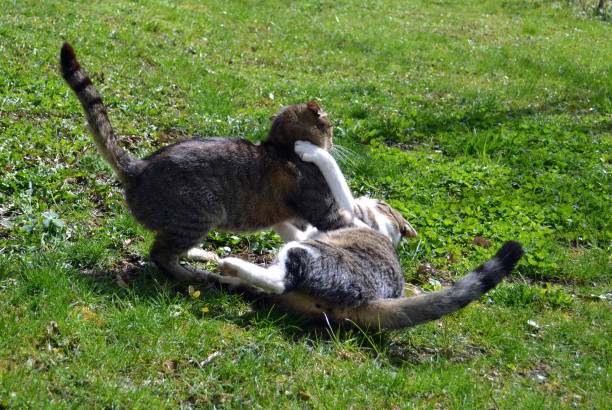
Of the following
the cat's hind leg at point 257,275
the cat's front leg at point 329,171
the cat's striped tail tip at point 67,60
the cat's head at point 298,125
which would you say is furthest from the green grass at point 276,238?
the cat's striped tail tip at point 67,60

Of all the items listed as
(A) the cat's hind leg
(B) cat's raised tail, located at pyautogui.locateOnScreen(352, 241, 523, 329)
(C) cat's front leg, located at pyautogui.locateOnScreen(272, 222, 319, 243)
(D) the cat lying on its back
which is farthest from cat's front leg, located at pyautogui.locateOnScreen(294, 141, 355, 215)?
(A) the cat's hind leg

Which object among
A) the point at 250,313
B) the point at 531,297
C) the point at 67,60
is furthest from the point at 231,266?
the point at 531,297

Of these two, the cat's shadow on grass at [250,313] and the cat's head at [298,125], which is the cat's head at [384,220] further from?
the cat's shadow on grass at [250,313]

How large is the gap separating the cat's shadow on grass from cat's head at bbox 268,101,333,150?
1454mm

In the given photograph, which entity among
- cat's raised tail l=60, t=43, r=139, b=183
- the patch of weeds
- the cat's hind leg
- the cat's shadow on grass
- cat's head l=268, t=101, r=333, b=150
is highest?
cat's raised tail l=60, t=43, r=139, b=183

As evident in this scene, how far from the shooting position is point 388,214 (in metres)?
5.08

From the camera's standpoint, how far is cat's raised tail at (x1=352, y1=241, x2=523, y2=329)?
382cm

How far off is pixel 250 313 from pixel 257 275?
397 millimetres

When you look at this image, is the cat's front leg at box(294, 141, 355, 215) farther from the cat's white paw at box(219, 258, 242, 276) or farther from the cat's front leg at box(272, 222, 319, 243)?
the cat's white paw at box(219, 258, 242, 276)

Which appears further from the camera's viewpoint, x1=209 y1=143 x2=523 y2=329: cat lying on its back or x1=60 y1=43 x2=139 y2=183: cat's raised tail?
x1=60 y1=43 x2=139 y2=183: cat's raised tail

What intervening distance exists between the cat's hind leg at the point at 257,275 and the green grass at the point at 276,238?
0.30 m

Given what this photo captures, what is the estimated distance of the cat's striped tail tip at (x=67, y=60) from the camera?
3729mm

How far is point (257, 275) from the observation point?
3.64 m

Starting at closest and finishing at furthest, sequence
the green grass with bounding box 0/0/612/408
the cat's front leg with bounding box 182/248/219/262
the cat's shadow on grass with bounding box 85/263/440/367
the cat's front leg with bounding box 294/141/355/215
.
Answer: the green grass with bounding box 0/0/612/408
the cat's shadow on grass with bounding box 85/263/440/367
the cat's front leg with bounding box 182/248/219/262
the cat's front leg with bounding box 294/141/355/215
